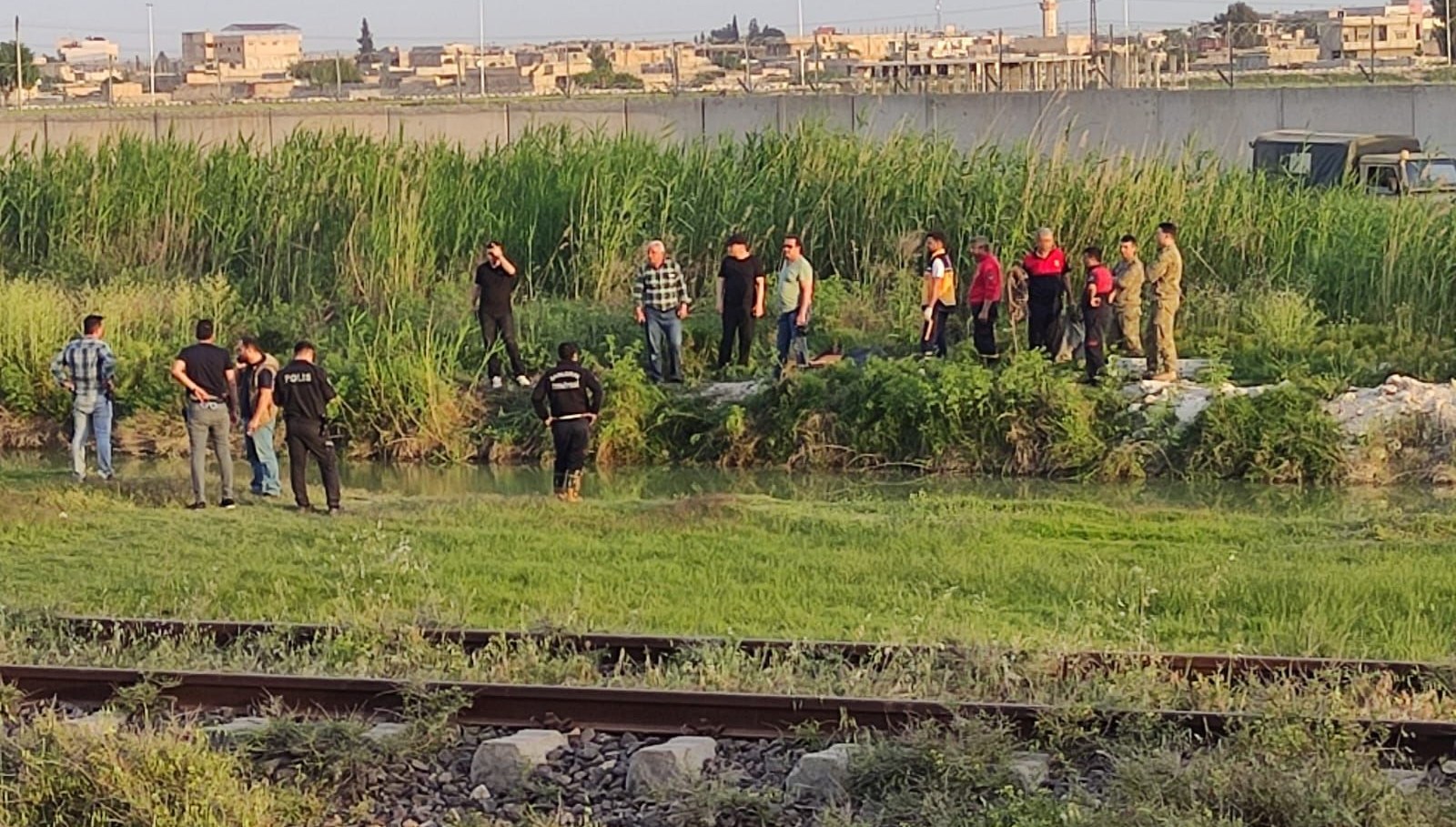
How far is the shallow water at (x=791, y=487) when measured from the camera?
59.5 feet

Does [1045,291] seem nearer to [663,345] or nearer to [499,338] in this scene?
[663,345]

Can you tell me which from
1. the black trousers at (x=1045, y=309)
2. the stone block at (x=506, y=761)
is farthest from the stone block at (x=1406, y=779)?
the black trousers at (x=1045, y=309)

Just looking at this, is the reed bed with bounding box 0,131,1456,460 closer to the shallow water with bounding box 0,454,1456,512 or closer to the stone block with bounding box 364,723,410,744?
the shallow water with bounding box 0,454,1456,512

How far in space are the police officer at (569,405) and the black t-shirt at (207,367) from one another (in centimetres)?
269

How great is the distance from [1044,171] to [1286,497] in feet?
27.4

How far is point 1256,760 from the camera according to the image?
763 cm

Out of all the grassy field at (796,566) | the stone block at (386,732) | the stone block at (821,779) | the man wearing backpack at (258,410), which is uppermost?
the man wearing backpack at (258,410)

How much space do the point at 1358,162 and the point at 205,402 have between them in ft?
68.1

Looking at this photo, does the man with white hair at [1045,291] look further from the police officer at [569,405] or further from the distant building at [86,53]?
the distant building at [86,53]

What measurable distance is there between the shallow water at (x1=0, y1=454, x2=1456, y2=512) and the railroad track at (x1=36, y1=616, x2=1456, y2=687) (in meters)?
7.39

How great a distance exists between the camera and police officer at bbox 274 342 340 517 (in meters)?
16.7

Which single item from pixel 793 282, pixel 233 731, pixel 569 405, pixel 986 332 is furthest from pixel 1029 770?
pixel 793 282

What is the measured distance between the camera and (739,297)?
2252cm

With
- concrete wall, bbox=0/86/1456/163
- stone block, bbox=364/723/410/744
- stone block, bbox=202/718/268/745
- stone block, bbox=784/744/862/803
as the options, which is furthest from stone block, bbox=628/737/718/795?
concrete wall, bbox=0/86/1456/163
